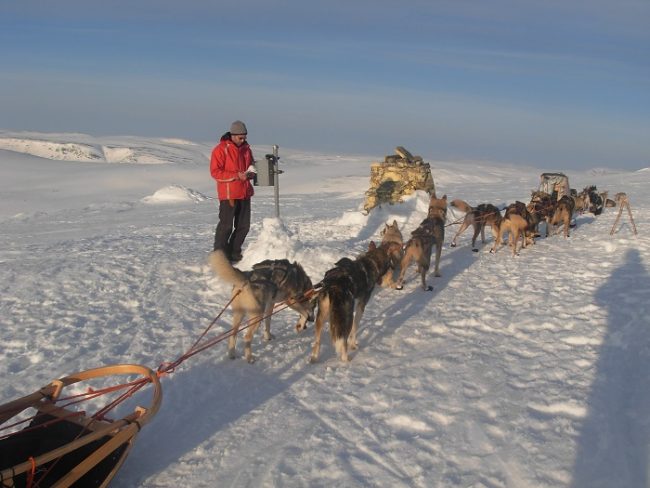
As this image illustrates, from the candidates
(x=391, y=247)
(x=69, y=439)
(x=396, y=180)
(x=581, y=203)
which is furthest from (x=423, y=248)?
(x=581, y=203)

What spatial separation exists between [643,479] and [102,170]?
36.1 m

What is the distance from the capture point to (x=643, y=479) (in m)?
3.01

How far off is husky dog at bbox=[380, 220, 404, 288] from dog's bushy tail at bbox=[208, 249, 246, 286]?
197 cm

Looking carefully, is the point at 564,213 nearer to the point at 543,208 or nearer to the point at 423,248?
the point at 543,208

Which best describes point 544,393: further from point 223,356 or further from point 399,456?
point 223,356

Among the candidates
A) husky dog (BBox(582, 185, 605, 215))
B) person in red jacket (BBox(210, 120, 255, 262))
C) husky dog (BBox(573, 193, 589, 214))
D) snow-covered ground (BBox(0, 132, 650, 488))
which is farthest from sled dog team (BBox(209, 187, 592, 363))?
husky dog (BBox(582, 185, 605, 215))

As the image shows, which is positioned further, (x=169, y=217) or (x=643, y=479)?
(x=169, y=217)

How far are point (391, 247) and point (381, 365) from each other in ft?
5.11

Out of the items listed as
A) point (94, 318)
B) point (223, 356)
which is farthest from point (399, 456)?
point (94, 318)

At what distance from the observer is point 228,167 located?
678cm

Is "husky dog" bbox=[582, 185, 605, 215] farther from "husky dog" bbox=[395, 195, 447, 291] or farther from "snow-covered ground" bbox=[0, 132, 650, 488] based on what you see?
"husky dog" bbox=[395, 195, 447, 291]

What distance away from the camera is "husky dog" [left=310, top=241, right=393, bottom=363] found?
436 centimetres

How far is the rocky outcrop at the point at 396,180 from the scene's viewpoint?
1283 cm

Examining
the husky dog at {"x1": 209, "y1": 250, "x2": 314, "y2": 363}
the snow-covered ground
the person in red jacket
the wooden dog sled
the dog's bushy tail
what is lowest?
the snow-covered ground
